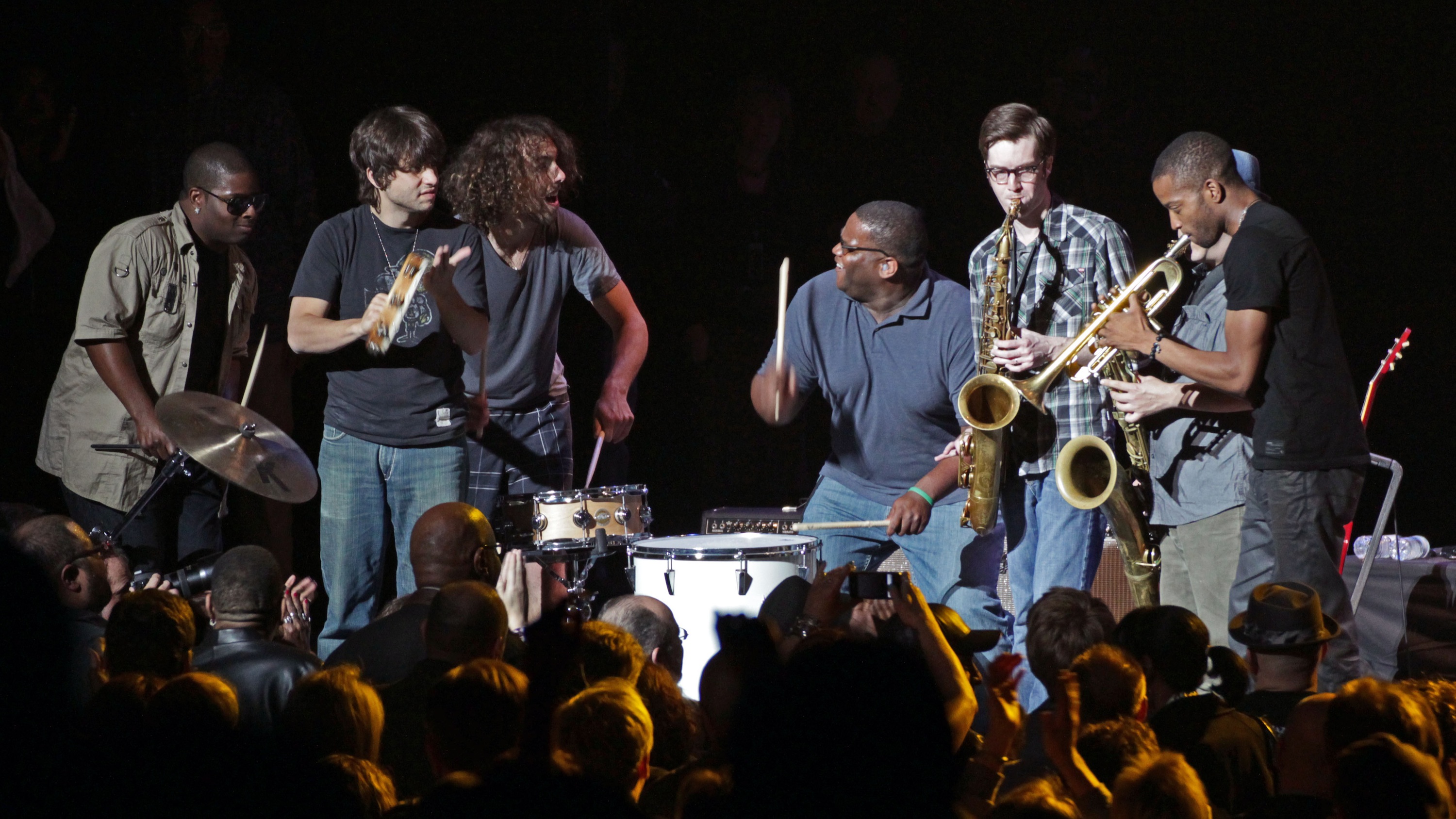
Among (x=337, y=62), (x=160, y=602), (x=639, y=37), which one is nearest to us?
(x=160, y=602)

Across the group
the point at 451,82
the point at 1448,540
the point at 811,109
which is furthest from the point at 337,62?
the point at 1448,540

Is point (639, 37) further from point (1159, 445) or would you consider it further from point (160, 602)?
point (160, 602)

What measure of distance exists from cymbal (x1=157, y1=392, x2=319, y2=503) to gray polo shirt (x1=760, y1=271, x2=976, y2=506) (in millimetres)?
2009

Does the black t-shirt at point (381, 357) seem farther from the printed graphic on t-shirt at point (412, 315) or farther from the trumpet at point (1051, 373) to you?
the trumpet at point (1051, 373)

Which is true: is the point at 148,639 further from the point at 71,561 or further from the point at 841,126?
the point at 841,126

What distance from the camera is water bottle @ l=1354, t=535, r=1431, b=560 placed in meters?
6.02

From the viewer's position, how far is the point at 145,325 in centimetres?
558

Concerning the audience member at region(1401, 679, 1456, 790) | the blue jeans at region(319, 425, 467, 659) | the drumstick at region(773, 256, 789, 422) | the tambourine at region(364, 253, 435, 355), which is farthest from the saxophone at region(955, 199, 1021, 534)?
the audience member at region(1401, 679, 1456, 790)

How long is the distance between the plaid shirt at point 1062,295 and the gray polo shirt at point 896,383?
0.18 meters

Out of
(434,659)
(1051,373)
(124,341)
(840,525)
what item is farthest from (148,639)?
(1051,373)

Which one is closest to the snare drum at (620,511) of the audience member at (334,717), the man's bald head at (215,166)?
the man's bald head at (215,166)

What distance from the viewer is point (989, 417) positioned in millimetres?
5414

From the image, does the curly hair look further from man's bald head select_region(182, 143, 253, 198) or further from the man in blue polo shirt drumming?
the man in blue polo shirt drumming

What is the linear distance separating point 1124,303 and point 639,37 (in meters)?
4.07
